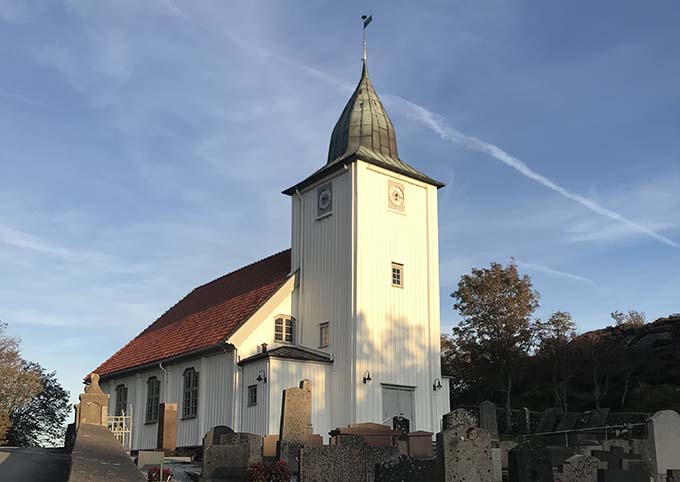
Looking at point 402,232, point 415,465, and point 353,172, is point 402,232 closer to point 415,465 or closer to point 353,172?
point 353,172

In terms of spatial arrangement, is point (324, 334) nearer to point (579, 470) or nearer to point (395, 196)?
point (395, 196)

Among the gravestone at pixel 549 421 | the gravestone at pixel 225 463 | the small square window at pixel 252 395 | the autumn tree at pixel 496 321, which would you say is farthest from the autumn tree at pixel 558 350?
the gravestone at pixel 225 463

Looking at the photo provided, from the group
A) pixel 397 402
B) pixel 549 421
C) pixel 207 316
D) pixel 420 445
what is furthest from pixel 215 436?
pixel 549 421

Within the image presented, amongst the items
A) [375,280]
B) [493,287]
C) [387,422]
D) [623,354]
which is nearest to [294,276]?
[375,280]

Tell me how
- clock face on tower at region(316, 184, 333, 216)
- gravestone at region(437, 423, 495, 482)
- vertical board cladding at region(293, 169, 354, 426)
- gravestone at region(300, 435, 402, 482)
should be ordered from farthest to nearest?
clock face on tower at region(316, 184, 333, 216) < vertical board cladding at region(293, 169, 354, 426) < gravestone at region(300, 435, 402, 482) < gravestone at region(437, 423, 495, 482)

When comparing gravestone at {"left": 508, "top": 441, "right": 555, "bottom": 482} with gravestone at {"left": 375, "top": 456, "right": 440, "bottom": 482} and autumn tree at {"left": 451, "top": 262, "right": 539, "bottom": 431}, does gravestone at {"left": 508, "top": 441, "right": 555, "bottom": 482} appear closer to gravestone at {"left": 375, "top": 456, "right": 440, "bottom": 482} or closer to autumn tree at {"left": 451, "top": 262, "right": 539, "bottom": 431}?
gravestone at {"left": 375, "top": 456, "right": 440, "bottom": 482}

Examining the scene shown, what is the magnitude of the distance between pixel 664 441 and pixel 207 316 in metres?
20.3

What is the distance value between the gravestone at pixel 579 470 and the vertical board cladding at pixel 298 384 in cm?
1481

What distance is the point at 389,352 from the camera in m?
27.0

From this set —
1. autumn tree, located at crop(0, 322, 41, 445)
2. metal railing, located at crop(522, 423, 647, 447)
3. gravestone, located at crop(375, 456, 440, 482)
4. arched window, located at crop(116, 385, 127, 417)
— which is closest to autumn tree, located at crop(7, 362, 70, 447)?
autumn tree, located at crop(0, 322, 41, 445)

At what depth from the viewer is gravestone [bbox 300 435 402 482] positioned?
12.6 meters

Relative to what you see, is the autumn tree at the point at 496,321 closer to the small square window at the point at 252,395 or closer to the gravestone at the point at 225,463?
the small square window at the point at 252,395

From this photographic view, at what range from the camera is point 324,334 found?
27531 mm

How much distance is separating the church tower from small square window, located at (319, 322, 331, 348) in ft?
0.11
